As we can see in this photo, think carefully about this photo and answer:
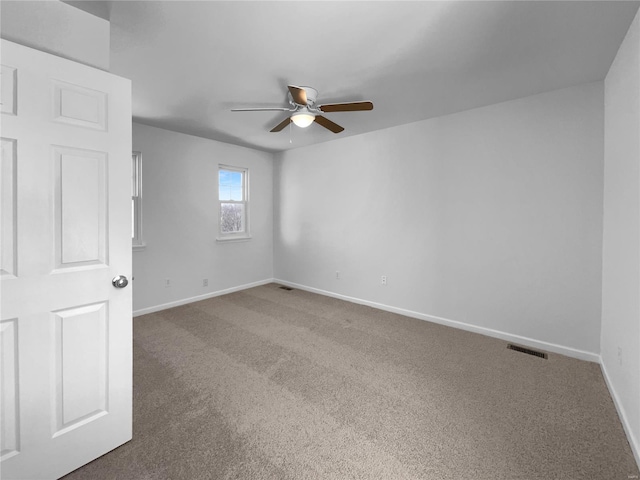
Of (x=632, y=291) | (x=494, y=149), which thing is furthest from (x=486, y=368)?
(x=494, y=149)

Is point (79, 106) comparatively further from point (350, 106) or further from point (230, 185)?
point (230, 185)

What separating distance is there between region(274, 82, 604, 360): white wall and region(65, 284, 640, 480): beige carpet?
0.48m

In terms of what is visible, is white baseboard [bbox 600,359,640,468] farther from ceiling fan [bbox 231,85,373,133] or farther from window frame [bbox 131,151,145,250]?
window frame [bbox 131,151,145,250]

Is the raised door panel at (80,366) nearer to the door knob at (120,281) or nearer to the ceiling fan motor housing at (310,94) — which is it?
the door knob at (120,281)

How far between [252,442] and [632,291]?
246 cm

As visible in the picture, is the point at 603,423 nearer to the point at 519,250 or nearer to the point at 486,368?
the point at 486,368

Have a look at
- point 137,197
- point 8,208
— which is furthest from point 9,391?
point 137,197

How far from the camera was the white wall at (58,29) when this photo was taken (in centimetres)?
134

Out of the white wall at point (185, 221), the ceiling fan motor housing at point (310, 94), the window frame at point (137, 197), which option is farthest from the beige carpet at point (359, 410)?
the ceiling fan motor housing at point (310, 94)

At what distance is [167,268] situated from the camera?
412 centimetres

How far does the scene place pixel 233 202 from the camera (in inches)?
198

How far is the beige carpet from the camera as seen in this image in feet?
4.96

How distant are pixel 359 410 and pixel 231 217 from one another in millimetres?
3892

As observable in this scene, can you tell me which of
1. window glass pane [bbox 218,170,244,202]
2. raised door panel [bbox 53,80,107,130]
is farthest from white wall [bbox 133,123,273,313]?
raised door panel [bbox 53,80,107,130]
